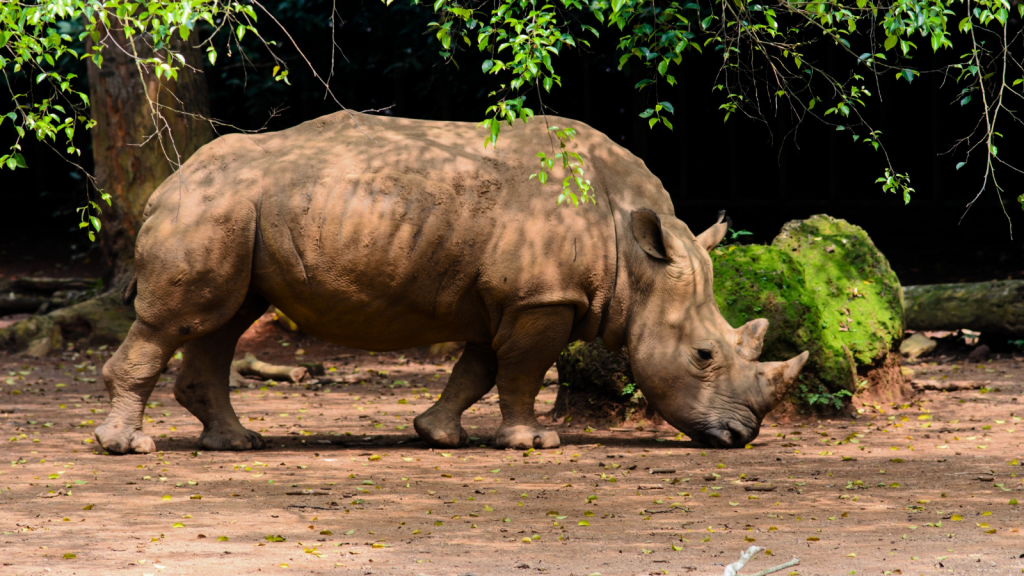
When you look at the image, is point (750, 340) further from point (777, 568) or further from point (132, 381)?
point (132, 381)

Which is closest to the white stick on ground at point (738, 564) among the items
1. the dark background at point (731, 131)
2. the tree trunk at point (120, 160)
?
the tree trunk at point (120, 160)

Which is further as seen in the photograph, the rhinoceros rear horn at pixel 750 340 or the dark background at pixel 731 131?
the dark background at pixel 731 131

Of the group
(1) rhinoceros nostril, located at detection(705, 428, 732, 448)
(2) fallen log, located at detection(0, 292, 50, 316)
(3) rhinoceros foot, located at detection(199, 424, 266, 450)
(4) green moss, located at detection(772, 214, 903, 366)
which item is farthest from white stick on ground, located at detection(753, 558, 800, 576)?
(2) fallen log, located at detection(0, 292, 50, 316)

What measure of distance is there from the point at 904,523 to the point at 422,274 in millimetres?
3226

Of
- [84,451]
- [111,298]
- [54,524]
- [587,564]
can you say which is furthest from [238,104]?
[587,564]

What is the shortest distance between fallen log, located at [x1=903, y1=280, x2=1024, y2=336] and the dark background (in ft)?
9.94

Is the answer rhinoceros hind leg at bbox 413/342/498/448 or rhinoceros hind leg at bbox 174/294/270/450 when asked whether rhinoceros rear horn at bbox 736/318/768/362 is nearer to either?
rhinoceros hind leg at bbox 413/342/498/448

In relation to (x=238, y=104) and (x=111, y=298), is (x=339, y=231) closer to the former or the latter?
(x=111, y=298)

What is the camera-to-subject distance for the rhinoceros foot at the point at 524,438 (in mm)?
7656

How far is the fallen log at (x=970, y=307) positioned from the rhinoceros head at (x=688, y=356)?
4.67m

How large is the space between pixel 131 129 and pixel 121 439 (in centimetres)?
609

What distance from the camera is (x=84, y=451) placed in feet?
24.6

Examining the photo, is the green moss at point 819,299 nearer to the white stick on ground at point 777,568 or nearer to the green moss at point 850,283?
the green moss at point 850,283

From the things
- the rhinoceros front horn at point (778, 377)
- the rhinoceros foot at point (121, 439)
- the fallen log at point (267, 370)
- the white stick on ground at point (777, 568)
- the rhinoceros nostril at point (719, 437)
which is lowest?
the fallen log at point (267, 370)
